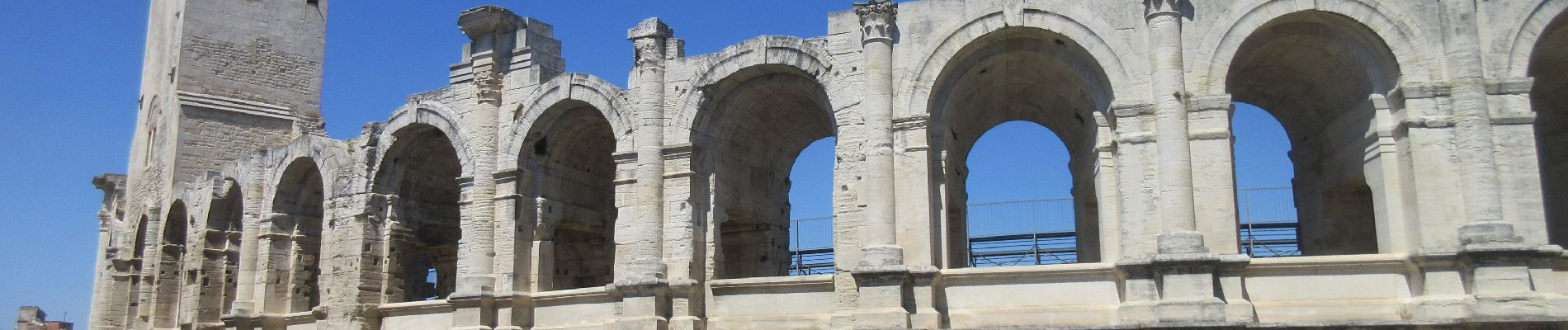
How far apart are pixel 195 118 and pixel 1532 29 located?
22139mm

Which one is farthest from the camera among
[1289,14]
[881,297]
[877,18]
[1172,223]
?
[877,18]

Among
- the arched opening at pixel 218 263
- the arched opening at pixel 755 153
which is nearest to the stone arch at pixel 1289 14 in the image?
the arched opening at pixel 755 153

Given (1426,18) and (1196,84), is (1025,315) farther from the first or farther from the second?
(1426,18)

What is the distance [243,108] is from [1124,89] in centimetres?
1851

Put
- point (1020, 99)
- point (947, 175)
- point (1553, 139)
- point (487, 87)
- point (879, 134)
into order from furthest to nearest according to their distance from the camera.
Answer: point (487, 87)
point (1020, 99)
point (1553, 139)
point (947, 175)
point (879, 134)

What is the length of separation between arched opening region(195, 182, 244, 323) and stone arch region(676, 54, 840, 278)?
9785mm

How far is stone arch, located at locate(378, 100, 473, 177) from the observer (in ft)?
61.5

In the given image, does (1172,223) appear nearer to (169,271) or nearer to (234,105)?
(234,105)

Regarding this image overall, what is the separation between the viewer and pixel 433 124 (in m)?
19.2

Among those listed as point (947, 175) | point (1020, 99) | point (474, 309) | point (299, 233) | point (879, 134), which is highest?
point (1020, 99)

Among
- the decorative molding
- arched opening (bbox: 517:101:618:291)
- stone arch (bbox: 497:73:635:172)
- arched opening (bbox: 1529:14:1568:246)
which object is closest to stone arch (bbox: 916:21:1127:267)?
stone arch (bbox: 497:73:635:172)

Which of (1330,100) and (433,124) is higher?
(433,124)

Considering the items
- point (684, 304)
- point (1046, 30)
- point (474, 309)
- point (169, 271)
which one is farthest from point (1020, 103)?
point (169, 271)

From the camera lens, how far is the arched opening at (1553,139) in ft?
51.1
